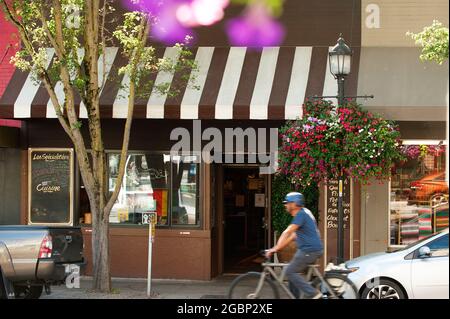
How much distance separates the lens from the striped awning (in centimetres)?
1290

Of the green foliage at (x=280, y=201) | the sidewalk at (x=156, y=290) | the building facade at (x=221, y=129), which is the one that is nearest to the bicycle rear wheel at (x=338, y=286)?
the sidewalk at (x=156, y=290)

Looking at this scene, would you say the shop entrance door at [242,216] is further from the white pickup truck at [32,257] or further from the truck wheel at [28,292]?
the white pickup truck at [32,257]

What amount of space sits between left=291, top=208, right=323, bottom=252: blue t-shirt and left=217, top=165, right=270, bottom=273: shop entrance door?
20.2 feet

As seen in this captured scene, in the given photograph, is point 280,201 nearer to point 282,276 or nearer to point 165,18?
→ point 165,18

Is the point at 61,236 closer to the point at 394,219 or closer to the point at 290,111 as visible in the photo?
the point at 290,111

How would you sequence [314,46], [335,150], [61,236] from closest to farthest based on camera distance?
[61,236]
[335,150]
[314,46]

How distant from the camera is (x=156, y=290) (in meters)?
12.6

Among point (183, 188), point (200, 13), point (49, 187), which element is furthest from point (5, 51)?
point (183, 188)

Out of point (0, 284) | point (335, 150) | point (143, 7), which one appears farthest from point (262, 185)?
point (0, 284)

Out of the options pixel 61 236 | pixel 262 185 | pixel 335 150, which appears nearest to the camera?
pixel 61 236

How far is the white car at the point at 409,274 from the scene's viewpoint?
372 inches

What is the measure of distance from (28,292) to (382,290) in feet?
18.9

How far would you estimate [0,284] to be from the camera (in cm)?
954

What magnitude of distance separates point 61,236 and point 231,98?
4.40m
